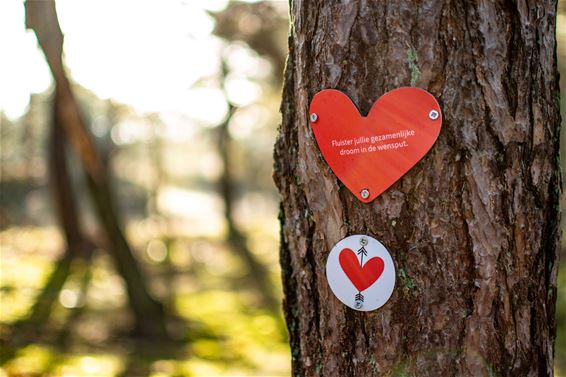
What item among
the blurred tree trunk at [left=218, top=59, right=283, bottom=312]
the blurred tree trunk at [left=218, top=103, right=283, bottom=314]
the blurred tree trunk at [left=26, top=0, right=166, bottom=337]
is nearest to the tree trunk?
the blurred tree trunk at [left=26, top=0, right=166, bottom=337]

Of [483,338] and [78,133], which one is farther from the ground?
[78,133]

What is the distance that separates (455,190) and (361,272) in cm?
31

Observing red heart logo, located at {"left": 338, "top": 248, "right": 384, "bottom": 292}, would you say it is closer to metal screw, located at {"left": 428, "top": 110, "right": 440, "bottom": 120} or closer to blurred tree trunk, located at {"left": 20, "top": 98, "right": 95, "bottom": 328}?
metal screw, located at {"left": 428, "top": 110, "right": 440, "bottom": 120}

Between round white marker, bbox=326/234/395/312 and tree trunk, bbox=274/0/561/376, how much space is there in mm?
20

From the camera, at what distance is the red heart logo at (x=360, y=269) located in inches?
56.1

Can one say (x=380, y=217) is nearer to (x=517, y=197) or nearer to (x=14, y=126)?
(x=517, y=197)

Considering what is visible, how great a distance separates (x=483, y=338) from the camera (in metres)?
1.39

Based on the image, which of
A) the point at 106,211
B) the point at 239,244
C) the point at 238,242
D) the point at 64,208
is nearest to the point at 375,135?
the point at 106,211

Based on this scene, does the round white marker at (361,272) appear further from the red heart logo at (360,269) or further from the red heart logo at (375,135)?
the red heart logo at (375,135)

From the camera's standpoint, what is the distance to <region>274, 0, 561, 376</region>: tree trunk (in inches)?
53.3

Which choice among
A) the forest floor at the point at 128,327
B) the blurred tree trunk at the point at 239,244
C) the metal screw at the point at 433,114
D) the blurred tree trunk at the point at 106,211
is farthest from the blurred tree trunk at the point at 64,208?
the metal screw at the point at 433,114

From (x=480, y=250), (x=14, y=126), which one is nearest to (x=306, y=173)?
(x=480, y=250)

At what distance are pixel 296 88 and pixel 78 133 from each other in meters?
5.24

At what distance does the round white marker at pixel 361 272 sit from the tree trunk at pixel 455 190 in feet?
0.07
